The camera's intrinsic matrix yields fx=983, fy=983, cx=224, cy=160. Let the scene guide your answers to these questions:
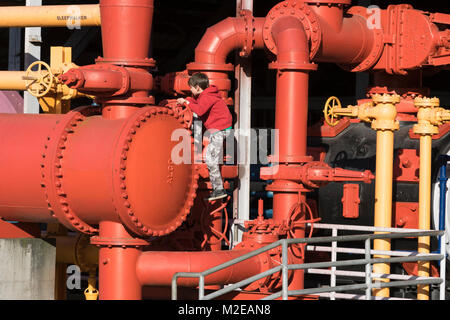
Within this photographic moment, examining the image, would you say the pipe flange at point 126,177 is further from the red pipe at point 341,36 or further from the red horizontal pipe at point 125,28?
the red pipe at point 341,36

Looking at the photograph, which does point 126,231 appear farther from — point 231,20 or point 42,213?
point 231,20

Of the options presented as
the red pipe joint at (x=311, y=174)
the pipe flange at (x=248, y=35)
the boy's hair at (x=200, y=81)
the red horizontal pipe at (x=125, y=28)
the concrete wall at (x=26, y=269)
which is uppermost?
the pipe flange at (x=248, y=35)

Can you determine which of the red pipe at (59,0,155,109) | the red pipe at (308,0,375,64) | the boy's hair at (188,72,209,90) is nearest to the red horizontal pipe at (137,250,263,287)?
the red pipe at (59,0,155,109)

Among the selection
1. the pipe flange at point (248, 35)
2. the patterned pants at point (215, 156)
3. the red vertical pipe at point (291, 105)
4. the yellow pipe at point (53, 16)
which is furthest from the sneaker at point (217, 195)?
the yellow pipe at point (53, 16)

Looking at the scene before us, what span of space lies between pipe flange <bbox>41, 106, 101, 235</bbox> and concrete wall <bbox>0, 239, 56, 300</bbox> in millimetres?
912

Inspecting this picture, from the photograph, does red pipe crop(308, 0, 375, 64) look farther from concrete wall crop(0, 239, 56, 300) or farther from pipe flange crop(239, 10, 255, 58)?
concrete wall crop(0, 239, 56, 300)

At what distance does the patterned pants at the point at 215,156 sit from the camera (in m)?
10.9

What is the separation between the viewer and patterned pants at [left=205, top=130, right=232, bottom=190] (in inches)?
429

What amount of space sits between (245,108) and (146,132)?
129 inches

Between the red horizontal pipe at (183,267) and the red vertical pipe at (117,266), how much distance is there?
0.11 metres

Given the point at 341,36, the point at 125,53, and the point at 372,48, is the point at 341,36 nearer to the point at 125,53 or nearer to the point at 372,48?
the point at 372,48

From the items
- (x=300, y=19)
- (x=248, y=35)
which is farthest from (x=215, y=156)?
(x=300, y=19)

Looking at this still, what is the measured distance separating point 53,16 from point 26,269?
349 centimetres

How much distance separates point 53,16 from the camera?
1250 cm
